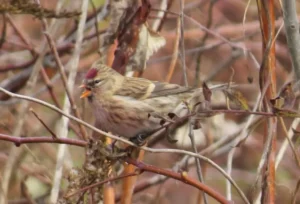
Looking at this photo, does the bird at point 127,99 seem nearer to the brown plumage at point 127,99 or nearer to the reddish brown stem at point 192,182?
the brown plumage at point 127,99

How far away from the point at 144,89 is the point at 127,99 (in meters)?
0.08

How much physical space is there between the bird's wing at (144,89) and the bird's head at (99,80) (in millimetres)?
63

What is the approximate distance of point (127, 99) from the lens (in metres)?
3.02

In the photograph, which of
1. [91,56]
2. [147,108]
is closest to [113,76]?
[147,108]

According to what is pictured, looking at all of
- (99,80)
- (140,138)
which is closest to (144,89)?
(99,80)

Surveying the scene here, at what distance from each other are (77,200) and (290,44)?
2.49ft

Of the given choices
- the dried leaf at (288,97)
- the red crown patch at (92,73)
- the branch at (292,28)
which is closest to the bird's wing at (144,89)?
the red crown patch at (92,73)

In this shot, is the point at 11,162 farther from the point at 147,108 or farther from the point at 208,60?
the point at 208,60

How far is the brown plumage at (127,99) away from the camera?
2.82 meters

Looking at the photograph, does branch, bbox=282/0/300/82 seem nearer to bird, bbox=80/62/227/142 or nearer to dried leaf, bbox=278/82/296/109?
dried leaf, bbox=278/82/296/109

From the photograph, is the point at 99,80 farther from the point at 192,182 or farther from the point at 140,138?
the point at 192,182

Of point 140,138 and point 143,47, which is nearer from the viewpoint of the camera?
point 140,138

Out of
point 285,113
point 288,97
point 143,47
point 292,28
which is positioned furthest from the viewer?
point 143,47

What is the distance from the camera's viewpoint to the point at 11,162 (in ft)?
9.78
